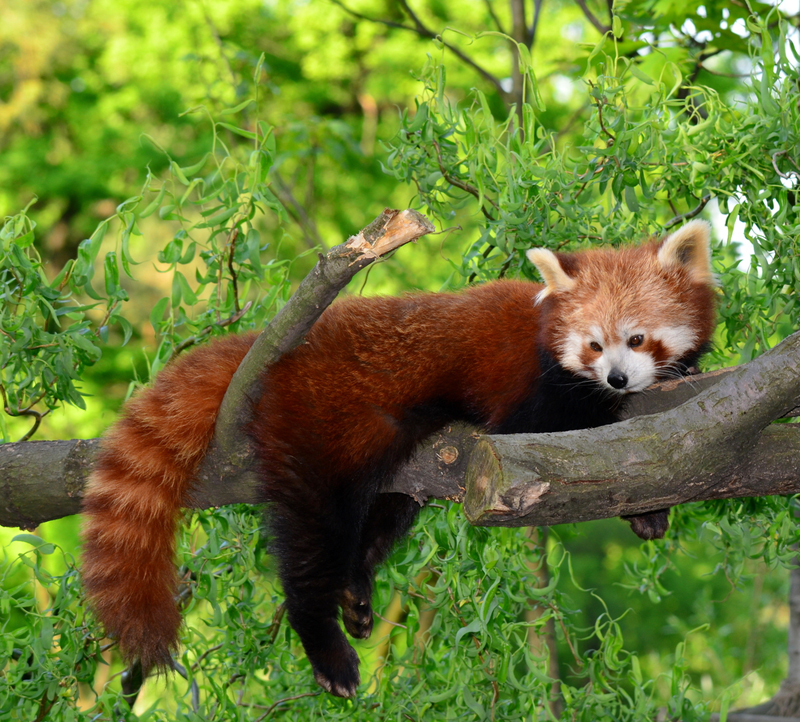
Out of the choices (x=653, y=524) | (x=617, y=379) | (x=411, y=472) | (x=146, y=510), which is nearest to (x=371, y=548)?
(x=411, y=472)

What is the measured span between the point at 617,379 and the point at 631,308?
0.27 metres

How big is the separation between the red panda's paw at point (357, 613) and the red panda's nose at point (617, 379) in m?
1.31

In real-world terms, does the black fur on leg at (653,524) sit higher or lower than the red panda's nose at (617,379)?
lower

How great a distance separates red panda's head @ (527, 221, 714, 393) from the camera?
8.39ft

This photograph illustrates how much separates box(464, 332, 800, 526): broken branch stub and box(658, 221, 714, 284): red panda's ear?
30.3 inches

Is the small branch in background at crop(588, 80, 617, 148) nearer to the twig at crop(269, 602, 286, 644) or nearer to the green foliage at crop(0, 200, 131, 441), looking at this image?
the green foliage at crop(0, 200, 131, 441)

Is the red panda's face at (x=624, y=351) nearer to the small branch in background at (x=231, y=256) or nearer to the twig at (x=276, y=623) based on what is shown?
the small branch in background at (x=231, y=256)

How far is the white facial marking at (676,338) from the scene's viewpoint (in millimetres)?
2594

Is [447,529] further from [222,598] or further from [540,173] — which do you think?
[540,173]

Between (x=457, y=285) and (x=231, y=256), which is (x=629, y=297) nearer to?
(x=457, y=285)

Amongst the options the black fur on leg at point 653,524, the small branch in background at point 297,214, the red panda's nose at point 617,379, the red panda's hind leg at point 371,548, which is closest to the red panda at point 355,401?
the red panda's nose at point 617,379

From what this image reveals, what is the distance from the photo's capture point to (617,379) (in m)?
2.46

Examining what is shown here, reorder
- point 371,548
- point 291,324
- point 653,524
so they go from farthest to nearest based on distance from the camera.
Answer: point 371,548
point 653,524
point 291,324

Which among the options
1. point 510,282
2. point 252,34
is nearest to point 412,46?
point 252,34
